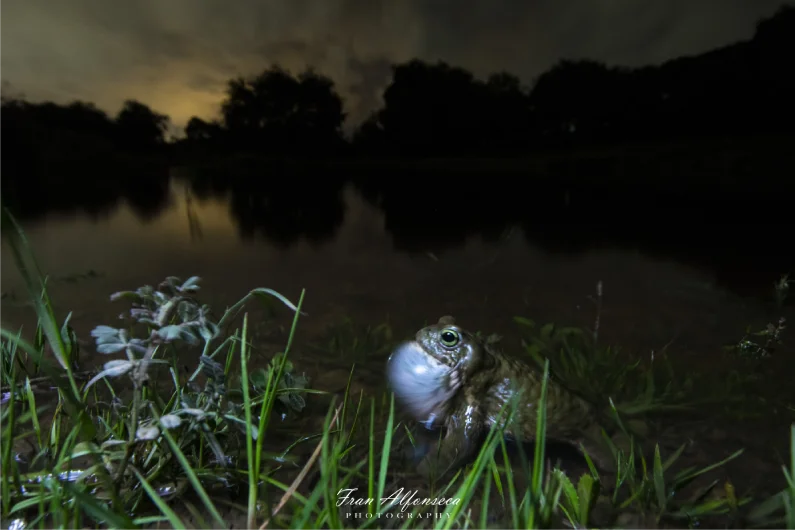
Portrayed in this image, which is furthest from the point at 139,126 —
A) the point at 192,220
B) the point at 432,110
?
the point at 432,110

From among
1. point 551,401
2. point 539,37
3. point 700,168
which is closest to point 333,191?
point 539,37

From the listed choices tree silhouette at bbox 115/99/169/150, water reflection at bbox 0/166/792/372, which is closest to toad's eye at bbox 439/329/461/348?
water reflection at bbox 0/166/792/372

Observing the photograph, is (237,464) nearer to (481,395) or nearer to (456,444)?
(456,444)

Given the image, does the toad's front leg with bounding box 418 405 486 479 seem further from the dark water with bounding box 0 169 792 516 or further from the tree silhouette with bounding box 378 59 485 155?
the tree silhouette with bounding box 378 59 485 155

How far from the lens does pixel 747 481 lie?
2.98 ft

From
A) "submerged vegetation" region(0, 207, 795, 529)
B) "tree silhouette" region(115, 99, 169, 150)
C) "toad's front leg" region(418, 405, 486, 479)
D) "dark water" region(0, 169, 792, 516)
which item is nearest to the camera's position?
"submerged vegetation" region(0, 207, 795, 529)

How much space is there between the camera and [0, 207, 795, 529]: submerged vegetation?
60 centimetres

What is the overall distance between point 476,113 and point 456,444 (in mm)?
1714

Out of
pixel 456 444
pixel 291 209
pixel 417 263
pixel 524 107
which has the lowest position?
pixel 456 444

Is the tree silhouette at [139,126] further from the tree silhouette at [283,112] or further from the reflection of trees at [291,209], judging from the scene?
the reflection of trees at [291,209]

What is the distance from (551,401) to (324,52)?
184 cm

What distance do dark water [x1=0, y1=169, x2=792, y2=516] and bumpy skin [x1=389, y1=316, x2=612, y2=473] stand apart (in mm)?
204

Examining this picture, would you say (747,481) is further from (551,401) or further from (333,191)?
(333,191)

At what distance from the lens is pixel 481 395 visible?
1072 mm
